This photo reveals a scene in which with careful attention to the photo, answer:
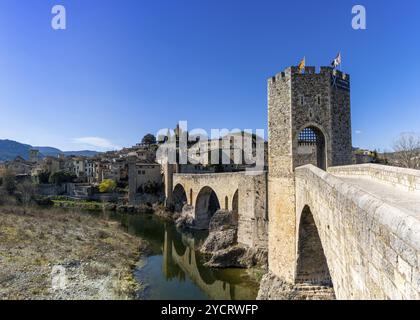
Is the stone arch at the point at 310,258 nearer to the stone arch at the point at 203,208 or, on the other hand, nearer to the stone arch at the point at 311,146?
the stone arch at the point at 311,146

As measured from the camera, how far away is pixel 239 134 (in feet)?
188

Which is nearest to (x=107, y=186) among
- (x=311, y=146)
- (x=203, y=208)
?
(x=203, y=208)

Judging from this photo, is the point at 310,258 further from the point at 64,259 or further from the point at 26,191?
the point at 26,191

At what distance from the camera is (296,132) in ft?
37.4

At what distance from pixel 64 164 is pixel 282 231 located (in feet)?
220

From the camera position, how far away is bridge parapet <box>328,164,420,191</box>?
5.35 m

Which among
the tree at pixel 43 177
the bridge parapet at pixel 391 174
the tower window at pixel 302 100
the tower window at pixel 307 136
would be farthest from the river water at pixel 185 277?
the tree at pixel 43 177

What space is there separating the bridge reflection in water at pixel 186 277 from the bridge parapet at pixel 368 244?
428 inches

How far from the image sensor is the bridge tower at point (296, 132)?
37.4ft

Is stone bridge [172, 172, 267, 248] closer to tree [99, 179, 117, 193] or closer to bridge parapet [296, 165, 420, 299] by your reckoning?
bridge parapet [296, 165, 420, 299]

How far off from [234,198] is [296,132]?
12680 millimetres

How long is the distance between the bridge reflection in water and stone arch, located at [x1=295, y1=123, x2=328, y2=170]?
7.20 meters
